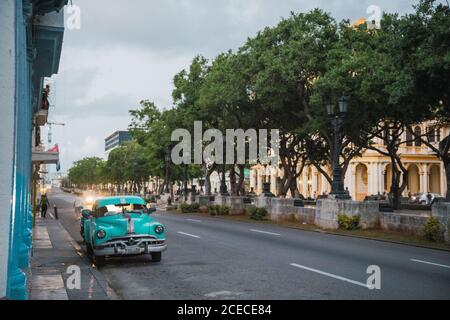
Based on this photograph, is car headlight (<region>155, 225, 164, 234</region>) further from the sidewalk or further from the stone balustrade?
the stone balustrade

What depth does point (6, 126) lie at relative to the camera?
6.91m

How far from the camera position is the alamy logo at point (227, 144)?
38.9 metres

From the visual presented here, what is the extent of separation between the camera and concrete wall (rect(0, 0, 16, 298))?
22.3 feet

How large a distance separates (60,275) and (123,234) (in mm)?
2108

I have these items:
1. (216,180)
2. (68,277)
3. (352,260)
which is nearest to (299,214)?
(352,260)

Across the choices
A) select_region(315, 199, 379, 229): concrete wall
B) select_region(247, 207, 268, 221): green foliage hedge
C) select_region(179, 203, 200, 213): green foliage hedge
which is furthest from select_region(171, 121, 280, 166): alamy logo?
select_region(315, 199, 379, 229): concrete wall

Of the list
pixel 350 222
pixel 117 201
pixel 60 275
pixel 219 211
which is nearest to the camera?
pixel 60 275

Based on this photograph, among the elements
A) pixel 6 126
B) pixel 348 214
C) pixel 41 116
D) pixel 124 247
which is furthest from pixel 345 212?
pixel 6 126

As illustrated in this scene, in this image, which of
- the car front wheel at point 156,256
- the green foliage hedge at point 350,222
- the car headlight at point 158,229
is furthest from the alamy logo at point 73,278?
the green foliage hedge at point 350,222

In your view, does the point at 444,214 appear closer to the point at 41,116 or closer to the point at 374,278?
the point at 374,278
